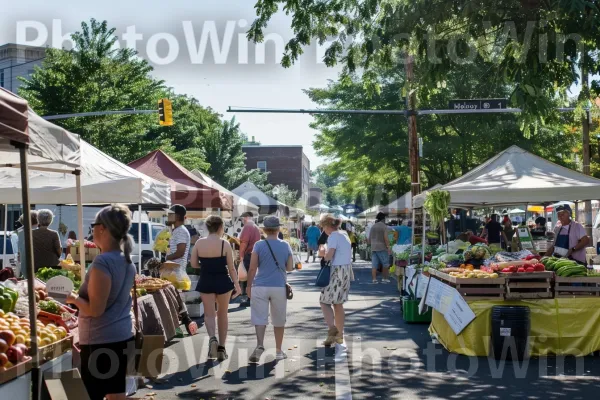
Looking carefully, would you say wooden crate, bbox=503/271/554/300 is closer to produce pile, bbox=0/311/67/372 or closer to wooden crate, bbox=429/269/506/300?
wooden crate, bbox=429/269/506/300

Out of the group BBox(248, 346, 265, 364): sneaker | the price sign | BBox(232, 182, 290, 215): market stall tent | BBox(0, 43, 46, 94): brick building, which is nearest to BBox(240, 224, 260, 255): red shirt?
BBox(248, 346, 265, 364): sneaker

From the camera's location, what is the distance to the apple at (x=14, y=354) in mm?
4832

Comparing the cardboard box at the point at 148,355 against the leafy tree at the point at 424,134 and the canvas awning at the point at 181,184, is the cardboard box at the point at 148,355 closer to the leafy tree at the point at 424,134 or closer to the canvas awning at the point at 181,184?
the canvas awning at the point at 181,184

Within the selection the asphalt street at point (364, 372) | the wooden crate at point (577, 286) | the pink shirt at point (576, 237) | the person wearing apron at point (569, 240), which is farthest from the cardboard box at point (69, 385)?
the pink shirt at point (576, 237)

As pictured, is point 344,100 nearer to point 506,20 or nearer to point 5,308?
point 506,20

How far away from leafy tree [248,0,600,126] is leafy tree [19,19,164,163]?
847 inches

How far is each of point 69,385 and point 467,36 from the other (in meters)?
7.69

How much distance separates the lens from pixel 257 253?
9898 mm

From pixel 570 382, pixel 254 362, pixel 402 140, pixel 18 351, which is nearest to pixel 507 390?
pixel 570 382

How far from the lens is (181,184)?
17156 millimetres

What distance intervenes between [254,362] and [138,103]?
28.4 metres

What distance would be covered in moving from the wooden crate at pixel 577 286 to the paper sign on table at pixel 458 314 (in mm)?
1236

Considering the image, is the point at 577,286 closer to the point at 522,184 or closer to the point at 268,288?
the point at 522,184

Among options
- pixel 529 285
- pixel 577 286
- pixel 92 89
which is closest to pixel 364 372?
pixel 529 285
